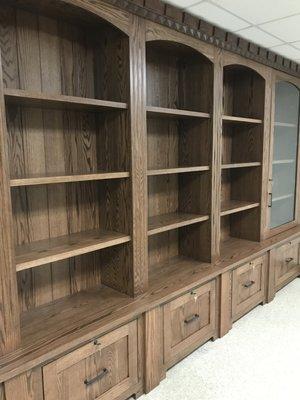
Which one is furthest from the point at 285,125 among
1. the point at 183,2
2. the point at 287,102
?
the point at 183,2

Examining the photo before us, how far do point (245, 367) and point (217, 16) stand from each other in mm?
2386

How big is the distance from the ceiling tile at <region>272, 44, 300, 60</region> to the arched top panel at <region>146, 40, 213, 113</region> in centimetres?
83

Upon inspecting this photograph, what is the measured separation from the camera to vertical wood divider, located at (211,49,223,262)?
233 centimetres

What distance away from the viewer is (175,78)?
8.13 feet

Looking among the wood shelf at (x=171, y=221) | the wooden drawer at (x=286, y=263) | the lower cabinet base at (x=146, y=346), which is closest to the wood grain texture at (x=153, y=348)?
the lower cabinet base at (x=146, y=346)

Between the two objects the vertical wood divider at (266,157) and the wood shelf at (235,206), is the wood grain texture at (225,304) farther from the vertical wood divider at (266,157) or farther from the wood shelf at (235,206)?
the vertical wood divider at (266,157)

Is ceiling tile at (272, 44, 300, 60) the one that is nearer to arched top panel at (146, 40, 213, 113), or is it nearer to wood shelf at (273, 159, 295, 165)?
arched top panel at (146, 40, 213, 113)

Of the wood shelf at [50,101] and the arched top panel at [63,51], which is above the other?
the arched top panel at [63,51]

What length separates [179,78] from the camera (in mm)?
2496

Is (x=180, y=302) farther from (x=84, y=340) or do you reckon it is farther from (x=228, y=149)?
(x=228, y=149)

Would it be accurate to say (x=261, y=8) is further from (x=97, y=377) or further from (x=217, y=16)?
(x=97, y=377)

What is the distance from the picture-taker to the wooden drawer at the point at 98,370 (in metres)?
1.50

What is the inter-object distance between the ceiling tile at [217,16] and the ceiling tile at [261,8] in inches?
1.9

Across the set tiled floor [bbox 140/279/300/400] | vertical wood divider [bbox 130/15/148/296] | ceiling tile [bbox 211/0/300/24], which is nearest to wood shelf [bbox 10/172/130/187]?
vertical wood divider [bbox 130/15/148/296]
